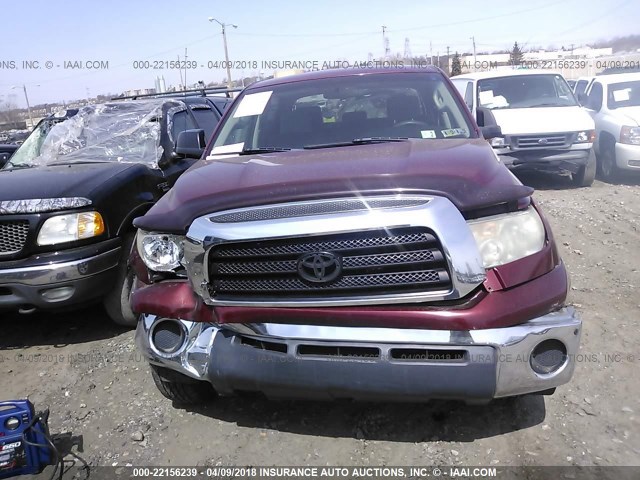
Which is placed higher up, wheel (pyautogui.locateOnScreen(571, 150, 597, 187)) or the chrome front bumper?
the chrome front bumper

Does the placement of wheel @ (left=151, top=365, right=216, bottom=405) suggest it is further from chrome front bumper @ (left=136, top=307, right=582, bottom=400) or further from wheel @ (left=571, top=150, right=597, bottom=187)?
wheel @ (left=571, top=150, right=597, bottom=187)

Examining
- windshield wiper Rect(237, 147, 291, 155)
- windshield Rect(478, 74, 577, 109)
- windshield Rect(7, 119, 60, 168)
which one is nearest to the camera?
windshield wiper Rect(237, 147, 291, 155)

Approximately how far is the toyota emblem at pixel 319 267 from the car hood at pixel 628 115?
333 inches

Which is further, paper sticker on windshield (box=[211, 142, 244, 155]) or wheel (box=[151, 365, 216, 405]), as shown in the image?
paper sticker on windshield (box=[211, 142, 244, 155])

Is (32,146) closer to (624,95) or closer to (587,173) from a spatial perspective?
(587,173)

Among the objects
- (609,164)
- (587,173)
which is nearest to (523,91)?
(587,173)

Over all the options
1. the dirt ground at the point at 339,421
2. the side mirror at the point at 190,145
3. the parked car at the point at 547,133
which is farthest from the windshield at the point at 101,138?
the parked car at the point at 547,133

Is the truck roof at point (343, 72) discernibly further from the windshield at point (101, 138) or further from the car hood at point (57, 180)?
the windshield at point (101, 138)

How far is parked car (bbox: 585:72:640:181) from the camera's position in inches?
339

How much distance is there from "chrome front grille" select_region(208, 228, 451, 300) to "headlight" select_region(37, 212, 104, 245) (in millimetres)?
1825

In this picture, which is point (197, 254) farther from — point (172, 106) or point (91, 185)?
point (172, 106)

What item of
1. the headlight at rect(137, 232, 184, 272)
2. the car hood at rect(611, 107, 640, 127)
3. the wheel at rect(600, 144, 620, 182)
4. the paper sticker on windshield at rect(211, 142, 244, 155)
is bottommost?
the wheel at rect(600, 144, 620, 182)

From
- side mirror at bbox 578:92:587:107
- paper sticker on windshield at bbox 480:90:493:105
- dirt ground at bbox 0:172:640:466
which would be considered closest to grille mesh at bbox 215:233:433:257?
dirt ground at bbox 0:172:640:466

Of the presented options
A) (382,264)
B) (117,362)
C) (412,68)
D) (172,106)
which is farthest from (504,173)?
(172,106)
